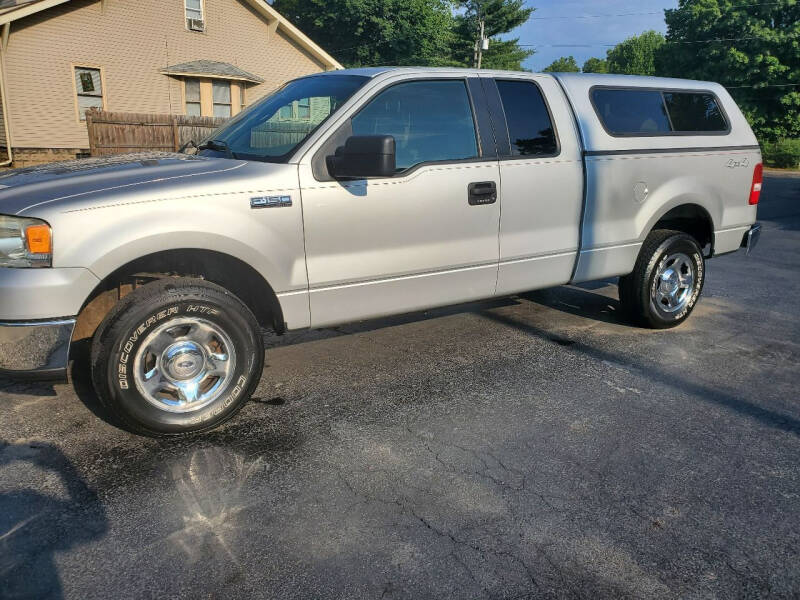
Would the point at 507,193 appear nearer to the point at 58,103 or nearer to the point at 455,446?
the point at 455,446

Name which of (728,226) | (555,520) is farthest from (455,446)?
(728,226)

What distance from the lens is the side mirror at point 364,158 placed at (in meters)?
3.38

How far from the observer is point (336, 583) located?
2338 mm

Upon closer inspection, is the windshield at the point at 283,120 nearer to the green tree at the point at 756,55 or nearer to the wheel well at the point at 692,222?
the wheel well at the point at 692,222

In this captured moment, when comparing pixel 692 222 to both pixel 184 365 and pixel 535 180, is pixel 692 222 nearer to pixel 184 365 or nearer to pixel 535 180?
pixel 535 180

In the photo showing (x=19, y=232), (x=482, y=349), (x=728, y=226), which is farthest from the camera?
(x=728, y=226)

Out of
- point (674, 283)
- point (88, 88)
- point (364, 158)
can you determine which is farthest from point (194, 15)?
point (364, 158)

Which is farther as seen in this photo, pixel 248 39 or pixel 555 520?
pixel 248 39

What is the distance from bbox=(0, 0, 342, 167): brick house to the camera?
17734mm

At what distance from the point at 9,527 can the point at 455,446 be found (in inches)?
79.8

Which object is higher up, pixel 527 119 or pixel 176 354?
pixel 527 119

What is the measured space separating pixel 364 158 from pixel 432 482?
169cm

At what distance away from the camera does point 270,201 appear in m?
3.43

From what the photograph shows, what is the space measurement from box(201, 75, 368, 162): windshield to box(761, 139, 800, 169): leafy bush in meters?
35.4
